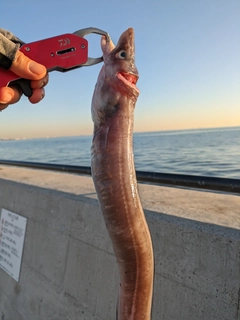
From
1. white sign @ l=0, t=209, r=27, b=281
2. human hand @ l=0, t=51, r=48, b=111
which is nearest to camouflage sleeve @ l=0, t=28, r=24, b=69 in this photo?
human hand @ l=0, t=51, r=48, b=111

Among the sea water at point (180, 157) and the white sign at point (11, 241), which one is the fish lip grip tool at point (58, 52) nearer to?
the white sign at point (11, 241)

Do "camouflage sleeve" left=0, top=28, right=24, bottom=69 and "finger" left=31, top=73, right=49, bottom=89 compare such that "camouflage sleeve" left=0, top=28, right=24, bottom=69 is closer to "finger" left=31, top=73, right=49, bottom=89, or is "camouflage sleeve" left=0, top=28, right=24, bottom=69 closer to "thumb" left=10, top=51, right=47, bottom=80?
"thumb" left=10, top=51, right=47, bottom=80

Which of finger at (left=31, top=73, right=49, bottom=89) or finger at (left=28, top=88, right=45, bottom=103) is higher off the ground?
finger at (left=31, top=73, right=49, bottom=89)

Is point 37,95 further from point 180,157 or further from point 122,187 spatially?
point 180,157

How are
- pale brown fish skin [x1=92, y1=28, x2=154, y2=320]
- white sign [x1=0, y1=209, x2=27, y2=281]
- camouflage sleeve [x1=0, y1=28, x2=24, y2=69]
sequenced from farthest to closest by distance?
1. white sign [x1=0, y1=209, x2=27, y2=281]
2. camouflage sleeve [x1=0, y1=28, x2=24, y2=69]
3. pale brown fish skin [x1=92, y1=28, x2=154, y2=320]

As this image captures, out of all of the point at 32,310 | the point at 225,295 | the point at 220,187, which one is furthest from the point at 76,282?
the point at 220,187

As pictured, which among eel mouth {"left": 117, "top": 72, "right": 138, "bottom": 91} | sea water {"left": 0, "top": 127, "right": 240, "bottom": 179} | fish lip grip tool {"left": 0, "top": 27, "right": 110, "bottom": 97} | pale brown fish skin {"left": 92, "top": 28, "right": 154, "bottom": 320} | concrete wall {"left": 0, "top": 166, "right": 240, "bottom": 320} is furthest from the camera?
sea water {"left": 0, "top": 127, "right": 240, "bottom": 179}

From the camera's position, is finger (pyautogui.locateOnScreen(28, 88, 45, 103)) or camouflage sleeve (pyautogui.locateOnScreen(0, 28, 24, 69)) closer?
camouflage sleeve (pyautogui.locateOnScreen(0, 28, 24, 69))

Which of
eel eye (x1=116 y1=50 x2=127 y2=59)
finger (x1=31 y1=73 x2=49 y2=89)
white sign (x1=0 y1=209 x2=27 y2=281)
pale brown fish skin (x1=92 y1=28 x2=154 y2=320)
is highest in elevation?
eel eye (x1=116 y1=50 x2=127 y2=59)
